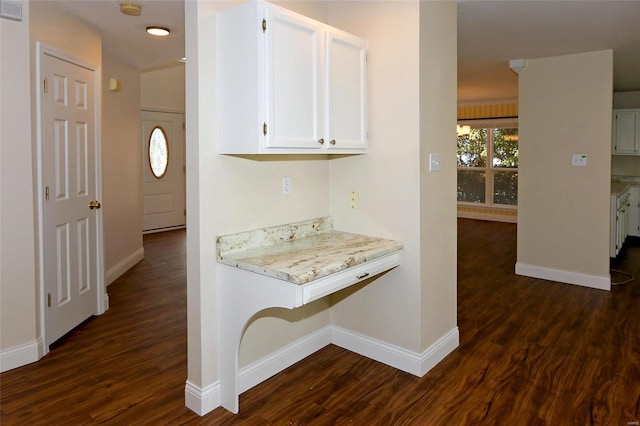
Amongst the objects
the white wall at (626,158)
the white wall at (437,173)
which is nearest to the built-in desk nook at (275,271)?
the white wall at (437,173)

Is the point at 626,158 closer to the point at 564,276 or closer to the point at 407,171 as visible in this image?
the point at 564,276

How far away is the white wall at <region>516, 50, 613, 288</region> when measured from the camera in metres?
4.50

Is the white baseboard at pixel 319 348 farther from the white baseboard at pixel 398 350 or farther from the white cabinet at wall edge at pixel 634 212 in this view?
the white cabinet at wall edge at pixel 634 212

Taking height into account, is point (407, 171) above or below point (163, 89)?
below

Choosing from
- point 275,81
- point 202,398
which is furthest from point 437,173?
point 202,398

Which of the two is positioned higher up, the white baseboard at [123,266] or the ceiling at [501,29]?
the ceiling at [501,29]

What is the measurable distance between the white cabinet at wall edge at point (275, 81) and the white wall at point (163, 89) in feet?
18.8

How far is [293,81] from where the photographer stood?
93.7 inches

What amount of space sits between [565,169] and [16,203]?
15.7 feet

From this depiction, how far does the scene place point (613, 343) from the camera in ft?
10.9

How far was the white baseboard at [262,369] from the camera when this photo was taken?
2434mm

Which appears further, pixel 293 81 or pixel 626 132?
pixel 626 132

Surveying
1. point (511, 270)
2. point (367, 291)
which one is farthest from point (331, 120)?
point (511, 270)

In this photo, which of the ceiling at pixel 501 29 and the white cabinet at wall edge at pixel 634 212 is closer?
the ceiling at pixel 501 29
